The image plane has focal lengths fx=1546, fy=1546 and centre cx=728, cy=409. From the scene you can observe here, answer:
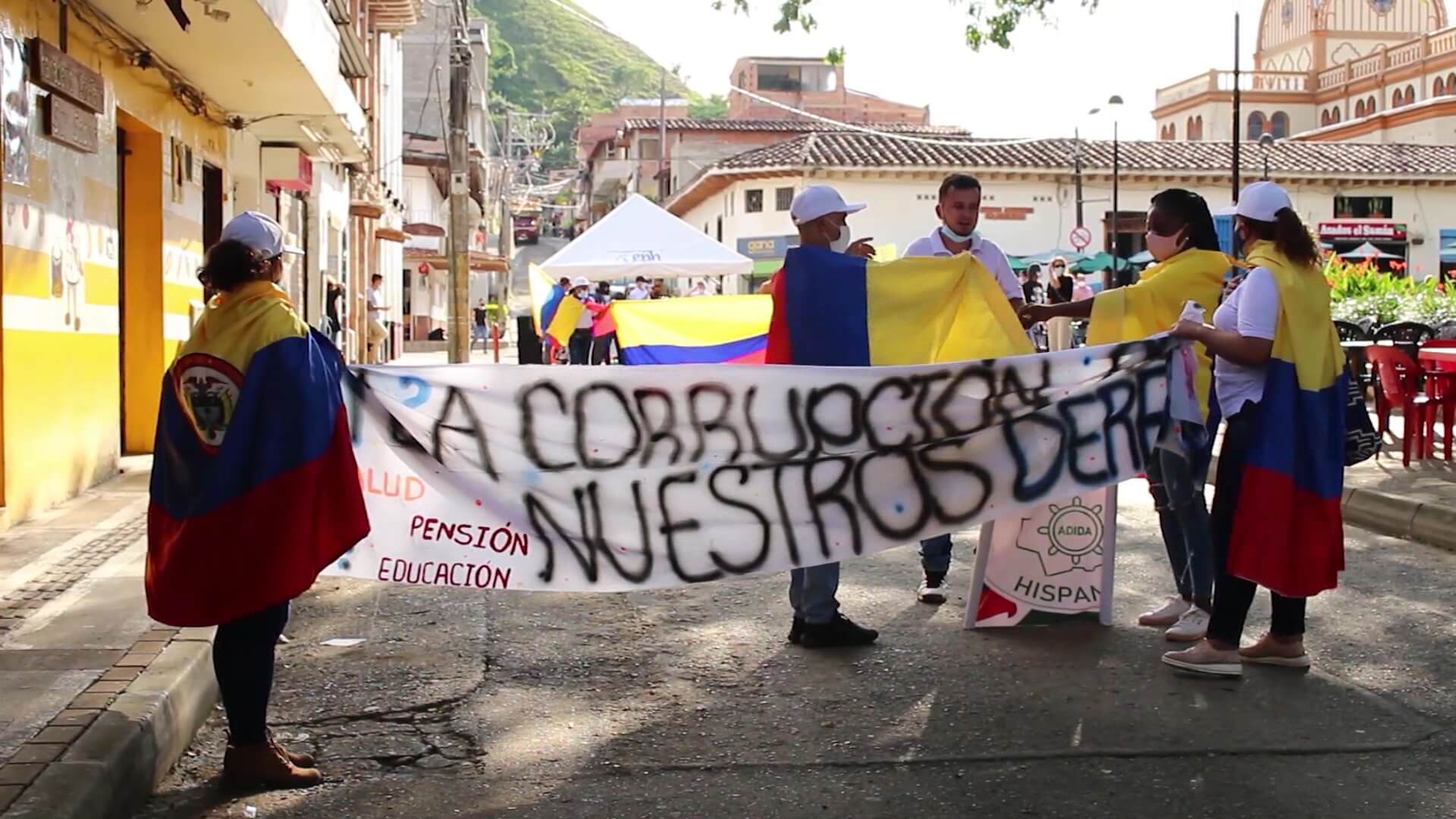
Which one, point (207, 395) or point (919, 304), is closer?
point (207, 395)

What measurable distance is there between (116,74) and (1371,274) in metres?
15.6

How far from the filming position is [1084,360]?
552 cm

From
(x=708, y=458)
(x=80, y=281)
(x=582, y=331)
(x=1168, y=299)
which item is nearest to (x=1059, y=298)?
(x=582, y=331)

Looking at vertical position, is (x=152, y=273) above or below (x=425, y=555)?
above

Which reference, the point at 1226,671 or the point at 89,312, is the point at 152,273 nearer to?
the point at 89,312

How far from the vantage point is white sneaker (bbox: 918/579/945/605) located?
670 cm

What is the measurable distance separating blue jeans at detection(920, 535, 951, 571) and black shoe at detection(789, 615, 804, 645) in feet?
3.03

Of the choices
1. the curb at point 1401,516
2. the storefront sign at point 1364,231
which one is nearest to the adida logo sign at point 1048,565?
the curb at point 1401,516

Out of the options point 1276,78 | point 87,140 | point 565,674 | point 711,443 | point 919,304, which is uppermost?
point 1276,78

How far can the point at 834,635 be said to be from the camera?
230 inches

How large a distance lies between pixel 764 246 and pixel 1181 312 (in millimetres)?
46195

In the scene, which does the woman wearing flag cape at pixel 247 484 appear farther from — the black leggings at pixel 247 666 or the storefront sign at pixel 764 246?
the storefront sign at pixel 764 246

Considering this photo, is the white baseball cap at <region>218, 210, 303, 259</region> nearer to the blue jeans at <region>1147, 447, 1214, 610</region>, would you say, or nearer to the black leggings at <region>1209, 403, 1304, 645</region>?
the black leggings at <region>1209, 403, 1304, 645</region>

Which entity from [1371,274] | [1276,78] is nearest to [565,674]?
[1371,274]
